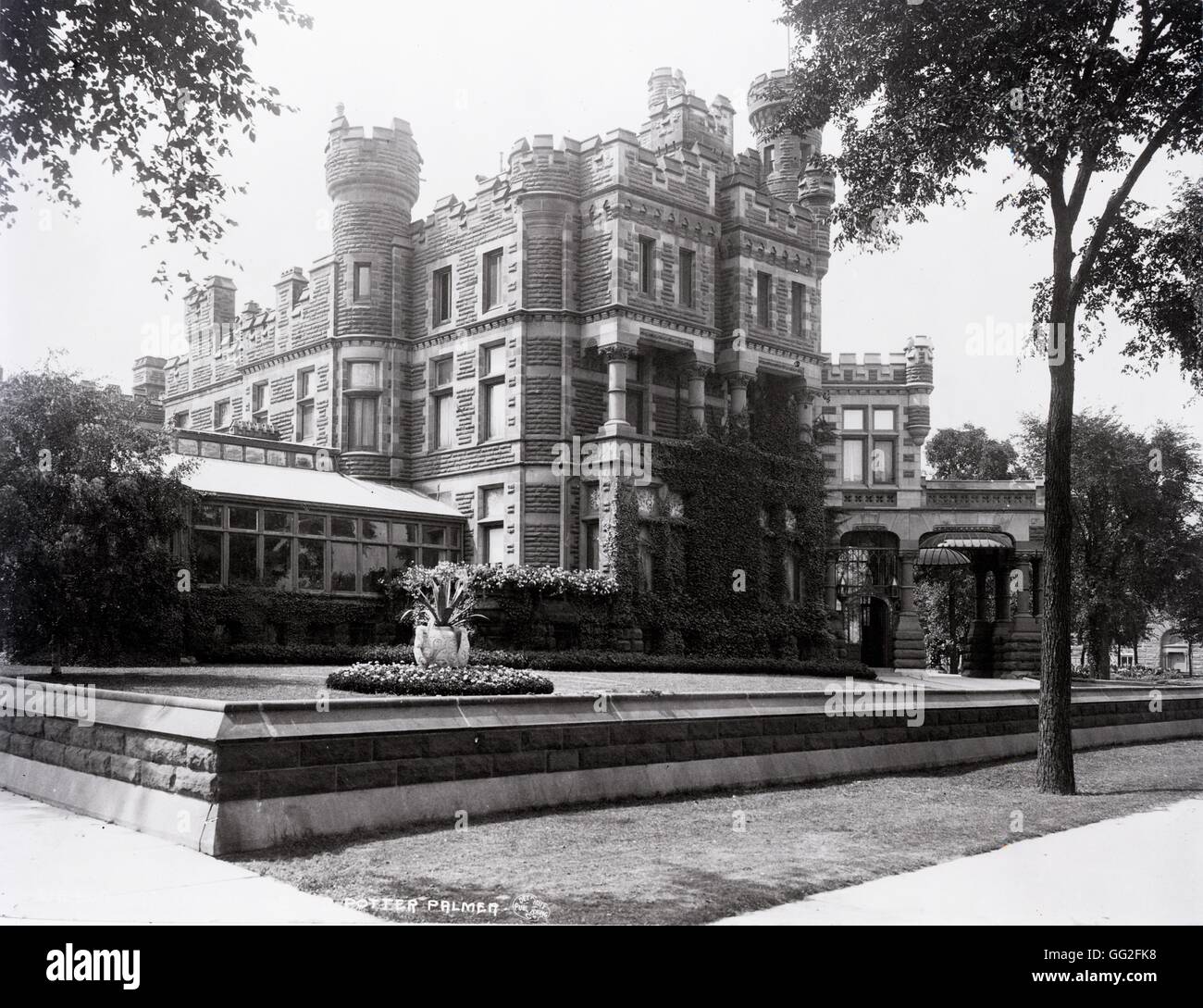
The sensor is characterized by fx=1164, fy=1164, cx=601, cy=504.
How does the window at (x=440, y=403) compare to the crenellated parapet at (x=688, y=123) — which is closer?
the window at (x=440, y=403)

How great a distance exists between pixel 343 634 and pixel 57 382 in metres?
13.2

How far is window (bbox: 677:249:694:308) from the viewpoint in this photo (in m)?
35.5

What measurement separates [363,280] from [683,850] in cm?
3077

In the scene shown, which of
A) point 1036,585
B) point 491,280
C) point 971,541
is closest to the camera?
point 491,280

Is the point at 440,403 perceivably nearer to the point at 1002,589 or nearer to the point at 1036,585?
the point at 1002,589

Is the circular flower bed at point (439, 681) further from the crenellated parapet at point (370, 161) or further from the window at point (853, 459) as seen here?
the window at point (853, 459)

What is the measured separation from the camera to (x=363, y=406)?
37406 mm

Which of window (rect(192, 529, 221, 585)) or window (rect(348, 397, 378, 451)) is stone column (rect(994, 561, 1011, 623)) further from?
window (rect(192, 529, 221, 585))

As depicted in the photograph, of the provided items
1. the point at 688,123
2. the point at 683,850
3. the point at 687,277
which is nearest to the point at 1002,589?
the point at 687,277

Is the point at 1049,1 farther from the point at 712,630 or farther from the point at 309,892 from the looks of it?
the point at 712,630

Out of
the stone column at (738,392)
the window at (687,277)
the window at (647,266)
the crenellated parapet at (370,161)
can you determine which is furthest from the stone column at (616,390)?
the crenellated parapet at (370,161)

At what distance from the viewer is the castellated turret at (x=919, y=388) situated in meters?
47.4

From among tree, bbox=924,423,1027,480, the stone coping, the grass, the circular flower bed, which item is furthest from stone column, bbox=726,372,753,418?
tree, bbox=924,423,1027,480

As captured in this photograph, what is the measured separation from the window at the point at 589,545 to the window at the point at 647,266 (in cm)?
715
